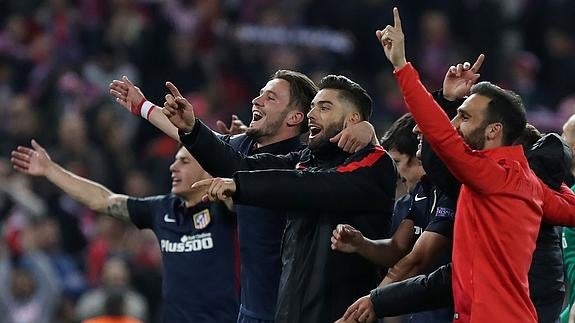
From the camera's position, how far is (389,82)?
1302 cm

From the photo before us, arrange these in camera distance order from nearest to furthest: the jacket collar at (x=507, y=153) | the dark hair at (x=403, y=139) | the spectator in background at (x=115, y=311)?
the jacket collar at (x=507, y=153) < the dark hair at (x=403, y=139) < the spectator in background at (x=115, y=311)

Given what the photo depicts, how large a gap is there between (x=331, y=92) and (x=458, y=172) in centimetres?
106

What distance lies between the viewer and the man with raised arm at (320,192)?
5.72 metres

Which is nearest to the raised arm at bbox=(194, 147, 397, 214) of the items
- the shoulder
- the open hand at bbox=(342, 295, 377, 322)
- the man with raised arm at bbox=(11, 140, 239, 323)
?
the shoulder

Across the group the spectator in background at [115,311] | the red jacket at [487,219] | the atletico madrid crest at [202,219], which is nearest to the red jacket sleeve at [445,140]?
the red jacket at [487,219]

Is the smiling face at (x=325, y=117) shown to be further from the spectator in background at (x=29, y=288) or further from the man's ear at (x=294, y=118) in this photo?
the spectator in background at (x=29, y=288)

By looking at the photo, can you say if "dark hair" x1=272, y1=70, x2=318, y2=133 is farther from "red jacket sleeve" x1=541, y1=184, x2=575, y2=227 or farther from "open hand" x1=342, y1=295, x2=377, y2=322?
"red jacket sleeve" x1=541, y1=184, x2=575, y2=227

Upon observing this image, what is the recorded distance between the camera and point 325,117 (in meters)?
6.09

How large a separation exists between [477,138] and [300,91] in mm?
1379

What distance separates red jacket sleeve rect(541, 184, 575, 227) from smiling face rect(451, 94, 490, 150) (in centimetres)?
37

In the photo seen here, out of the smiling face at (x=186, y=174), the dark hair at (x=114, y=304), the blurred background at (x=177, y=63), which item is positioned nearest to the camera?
the smiling face at (x=186, y=174)

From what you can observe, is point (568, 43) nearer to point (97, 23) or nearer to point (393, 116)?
point (393, 116)

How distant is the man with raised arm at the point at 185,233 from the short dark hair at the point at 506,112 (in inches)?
84.9

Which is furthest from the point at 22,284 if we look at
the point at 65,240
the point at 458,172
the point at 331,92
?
the point at 458,172
